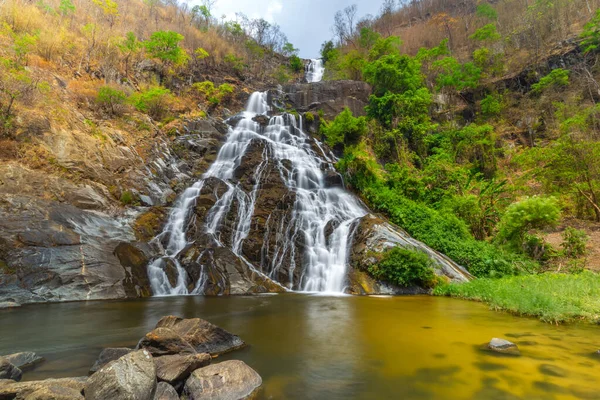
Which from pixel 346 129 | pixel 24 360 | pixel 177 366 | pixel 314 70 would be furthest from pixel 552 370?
pixel 314 70

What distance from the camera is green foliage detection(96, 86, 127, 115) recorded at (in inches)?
616

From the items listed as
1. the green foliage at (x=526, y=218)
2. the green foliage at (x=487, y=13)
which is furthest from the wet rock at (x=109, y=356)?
the green foliage at (x=487, y=13)

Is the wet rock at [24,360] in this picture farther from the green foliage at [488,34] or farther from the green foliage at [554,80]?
the green foliage at [488,34]

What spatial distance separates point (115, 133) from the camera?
49.3 ft

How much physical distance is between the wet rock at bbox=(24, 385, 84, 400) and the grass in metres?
7.99

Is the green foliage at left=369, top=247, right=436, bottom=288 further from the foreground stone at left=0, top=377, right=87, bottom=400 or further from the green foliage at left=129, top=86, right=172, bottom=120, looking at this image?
the green foliage at left=129, top=86, right=172, bottom=120

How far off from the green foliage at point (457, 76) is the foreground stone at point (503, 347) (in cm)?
2651

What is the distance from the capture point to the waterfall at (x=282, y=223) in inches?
445

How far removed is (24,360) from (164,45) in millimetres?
23602

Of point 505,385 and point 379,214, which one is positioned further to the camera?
point 379,214

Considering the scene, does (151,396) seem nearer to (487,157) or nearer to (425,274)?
(425,274)

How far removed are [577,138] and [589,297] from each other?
11.8 metres

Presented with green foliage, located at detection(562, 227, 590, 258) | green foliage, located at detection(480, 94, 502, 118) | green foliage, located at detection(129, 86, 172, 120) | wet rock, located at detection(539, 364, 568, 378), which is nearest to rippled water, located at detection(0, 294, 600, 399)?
wet rock, located at detection(539, 364, 568, 378)

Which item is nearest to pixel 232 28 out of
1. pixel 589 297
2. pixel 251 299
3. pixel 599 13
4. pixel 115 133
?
pixel 115 133
